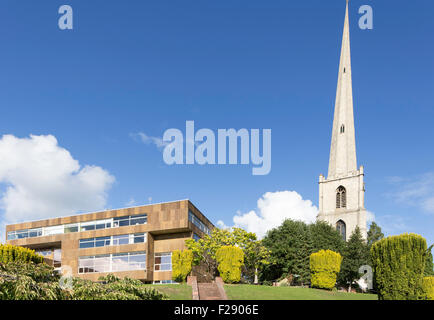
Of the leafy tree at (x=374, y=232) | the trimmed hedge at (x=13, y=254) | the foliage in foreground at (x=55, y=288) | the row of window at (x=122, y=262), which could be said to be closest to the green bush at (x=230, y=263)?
the row of window at (x=122, y=262)

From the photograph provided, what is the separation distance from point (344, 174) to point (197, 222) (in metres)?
41.4

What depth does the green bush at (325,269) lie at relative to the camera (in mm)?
37575

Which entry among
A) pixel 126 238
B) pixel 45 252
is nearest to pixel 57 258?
pixel 45 252

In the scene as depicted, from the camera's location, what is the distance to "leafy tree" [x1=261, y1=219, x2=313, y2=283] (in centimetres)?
4828

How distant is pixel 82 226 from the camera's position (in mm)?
47688

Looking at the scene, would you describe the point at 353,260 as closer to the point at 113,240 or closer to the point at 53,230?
the point at 113,240

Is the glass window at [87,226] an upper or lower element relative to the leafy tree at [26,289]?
upper

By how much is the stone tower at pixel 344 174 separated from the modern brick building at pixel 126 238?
33.4 metres

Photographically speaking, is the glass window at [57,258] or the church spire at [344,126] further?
the church spire at [344,126]

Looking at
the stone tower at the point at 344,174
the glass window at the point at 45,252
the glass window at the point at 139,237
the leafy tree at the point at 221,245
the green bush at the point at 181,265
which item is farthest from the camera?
the stone tower at the point at 344,174

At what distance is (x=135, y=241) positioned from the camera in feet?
144

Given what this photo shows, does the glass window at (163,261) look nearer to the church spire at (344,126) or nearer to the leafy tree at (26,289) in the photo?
the leafy tree at (26,289)

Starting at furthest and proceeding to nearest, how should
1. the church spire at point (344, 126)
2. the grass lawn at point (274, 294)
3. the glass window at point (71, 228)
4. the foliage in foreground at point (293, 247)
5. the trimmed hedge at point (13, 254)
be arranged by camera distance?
the church spire at point (344, 126) → the foliage in foreground at point (293, 247) → the glass window at point (71, 228) → the trimmed hedge at point (13, 254) → the grass lawn at point (274, 294)
